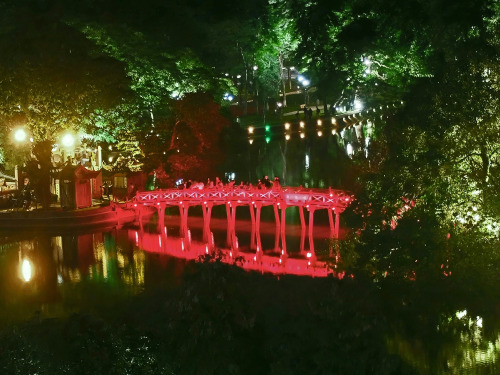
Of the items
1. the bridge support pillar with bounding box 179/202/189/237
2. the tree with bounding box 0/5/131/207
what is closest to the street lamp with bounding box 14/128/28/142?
the tree with bounding box 0/5/131/207

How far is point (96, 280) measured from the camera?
84.7ft

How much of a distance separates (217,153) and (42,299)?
Answer: 20.3m

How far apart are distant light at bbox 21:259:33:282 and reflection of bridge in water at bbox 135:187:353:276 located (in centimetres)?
515

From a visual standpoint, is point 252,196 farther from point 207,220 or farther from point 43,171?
point 43,171

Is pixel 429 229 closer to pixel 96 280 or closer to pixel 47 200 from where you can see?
pixel 96 280

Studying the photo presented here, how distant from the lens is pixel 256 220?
3284 cm

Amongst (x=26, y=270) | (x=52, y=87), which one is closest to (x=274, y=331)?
(x=26, y=270)

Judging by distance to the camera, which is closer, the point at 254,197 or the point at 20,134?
the point at 254,197

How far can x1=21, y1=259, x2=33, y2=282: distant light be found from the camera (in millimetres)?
26253

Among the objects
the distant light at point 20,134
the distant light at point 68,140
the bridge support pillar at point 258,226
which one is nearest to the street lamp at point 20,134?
the distant light at point 20,134

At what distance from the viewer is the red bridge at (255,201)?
29.8 metres

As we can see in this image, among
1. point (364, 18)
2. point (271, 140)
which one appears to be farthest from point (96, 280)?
point (271, 140)

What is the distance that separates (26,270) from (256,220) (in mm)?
10332

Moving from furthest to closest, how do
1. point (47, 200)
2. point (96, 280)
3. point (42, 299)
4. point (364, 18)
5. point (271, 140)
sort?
point (271, 140) < point (47, 200) < point (364, 18) < point (96, 280) < point (42, 299)
